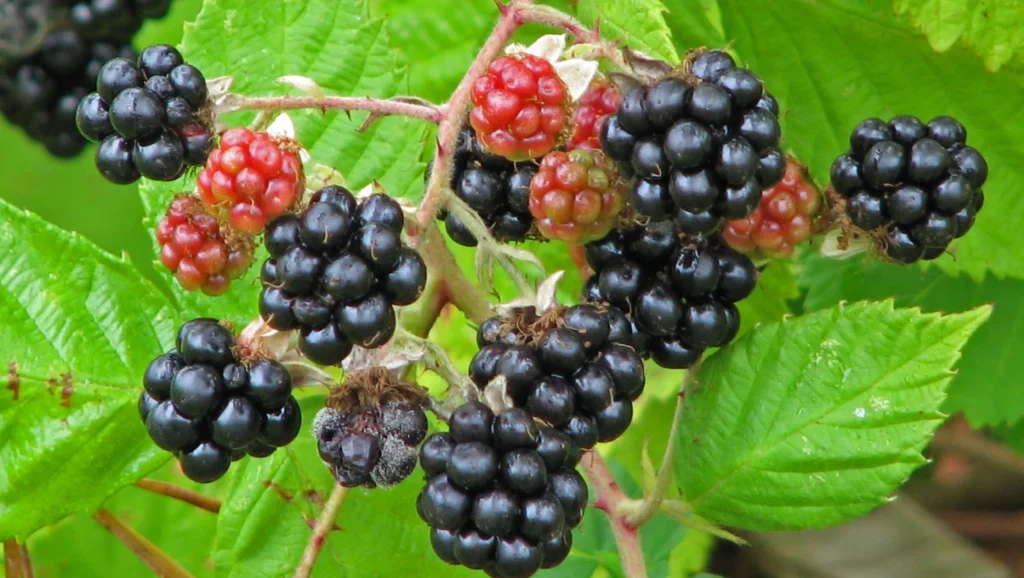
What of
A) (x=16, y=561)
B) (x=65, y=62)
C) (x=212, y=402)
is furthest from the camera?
(x=65, y=62)

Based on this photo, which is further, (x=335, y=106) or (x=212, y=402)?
(x=335, y=106)

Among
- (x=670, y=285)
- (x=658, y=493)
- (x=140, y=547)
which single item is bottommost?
(x=140, y=547)

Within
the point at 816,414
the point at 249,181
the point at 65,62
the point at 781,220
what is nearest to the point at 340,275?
the point at 249,181

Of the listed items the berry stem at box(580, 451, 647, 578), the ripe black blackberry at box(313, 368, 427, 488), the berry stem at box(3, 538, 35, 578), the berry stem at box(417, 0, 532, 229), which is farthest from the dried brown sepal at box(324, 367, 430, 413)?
the berry stem at box(3, 538, 35, 578)

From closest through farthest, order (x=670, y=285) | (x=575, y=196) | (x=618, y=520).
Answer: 1. (x=575, y=196)
2. (x=670, y=285)
3. (x=618, y=520)

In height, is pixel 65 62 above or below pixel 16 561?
above

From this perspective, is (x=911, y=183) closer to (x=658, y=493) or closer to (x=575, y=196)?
(x=575, y=196)

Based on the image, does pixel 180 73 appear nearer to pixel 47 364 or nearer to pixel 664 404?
pixel 47 364

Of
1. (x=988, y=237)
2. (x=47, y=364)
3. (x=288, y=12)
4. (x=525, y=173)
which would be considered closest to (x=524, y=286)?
(x=525, y=173)
